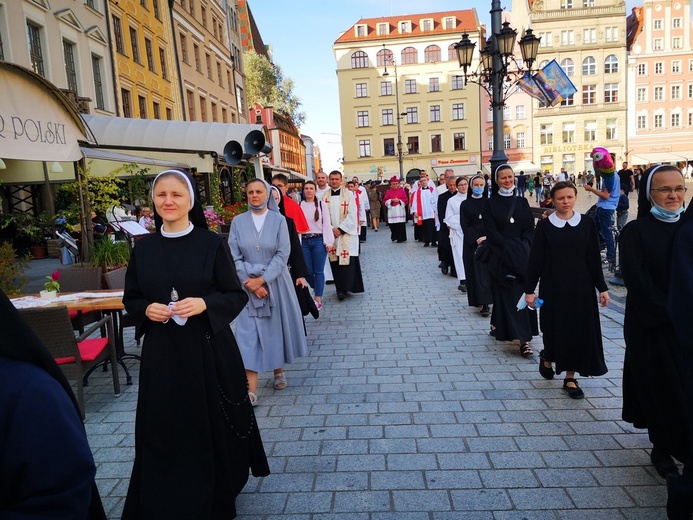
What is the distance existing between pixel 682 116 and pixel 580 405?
65.4m

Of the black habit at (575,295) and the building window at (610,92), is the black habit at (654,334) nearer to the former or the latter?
the black habit at (575,295)

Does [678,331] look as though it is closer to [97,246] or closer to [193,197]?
[193,197]

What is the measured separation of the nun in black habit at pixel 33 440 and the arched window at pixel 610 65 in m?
65.2

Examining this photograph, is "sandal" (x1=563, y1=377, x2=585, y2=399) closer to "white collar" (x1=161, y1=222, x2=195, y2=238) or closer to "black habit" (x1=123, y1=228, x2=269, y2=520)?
"black habit" (x1=123, y1=228, x2=269, y2=520)

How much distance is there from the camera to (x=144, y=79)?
1001 inches

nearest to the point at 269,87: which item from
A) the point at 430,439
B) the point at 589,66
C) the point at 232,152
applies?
the point at 589,66

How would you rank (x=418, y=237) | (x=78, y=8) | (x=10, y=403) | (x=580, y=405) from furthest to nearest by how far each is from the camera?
(x=78, y=8) → (x=418, y=237) → (x=580, y=405) → (x=10, y=403)

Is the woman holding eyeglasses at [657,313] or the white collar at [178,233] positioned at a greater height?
the white collar at [178,233]

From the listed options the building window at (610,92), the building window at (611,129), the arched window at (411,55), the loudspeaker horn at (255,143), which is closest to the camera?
the loudspeaker horn at (255,143)

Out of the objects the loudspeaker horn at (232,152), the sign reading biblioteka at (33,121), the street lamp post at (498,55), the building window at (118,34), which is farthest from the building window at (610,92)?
the sign reading biblioteka at (33,121)

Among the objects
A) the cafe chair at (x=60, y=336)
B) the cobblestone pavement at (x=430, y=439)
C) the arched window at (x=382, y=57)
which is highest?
the arched window at (x=382, y=57)

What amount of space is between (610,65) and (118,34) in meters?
51.3

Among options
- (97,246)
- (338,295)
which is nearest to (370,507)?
(97,246)

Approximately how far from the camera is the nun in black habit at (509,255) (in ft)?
19.2
